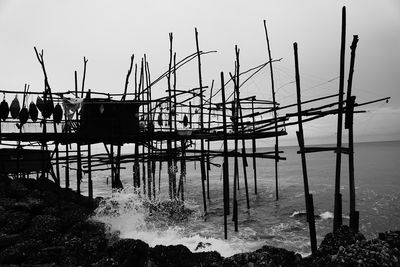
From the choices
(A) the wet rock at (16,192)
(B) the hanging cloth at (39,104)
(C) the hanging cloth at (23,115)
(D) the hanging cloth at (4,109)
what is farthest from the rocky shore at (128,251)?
(B) the hanging cloth at (39,104)

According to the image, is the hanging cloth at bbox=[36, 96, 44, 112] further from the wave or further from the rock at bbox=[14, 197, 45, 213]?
the wave

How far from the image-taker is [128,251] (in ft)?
23.1

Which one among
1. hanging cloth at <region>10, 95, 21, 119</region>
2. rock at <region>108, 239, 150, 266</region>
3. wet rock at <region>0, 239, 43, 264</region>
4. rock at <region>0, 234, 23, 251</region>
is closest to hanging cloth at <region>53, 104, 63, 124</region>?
hanging cloth at <region>10, 95, 21, 119</region>

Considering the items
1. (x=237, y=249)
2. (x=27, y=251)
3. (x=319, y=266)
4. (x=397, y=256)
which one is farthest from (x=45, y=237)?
(x=397, y=256)

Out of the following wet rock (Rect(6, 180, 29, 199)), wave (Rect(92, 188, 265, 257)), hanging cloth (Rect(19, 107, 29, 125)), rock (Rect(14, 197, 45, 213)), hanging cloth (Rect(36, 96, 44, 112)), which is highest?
hanging cloth (Rect(36, 96, 44, 112))

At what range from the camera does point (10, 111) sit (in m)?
10.8

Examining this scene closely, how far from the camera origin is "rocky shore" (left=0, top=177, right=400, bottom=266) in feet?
18.7

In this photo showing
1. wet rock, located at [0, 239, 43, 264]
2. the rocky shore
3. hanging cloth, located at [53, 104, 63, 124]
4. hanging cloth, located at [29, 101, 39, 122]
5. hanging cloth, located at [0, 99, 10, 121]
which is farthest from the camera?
hanging cloth, located at [53, 104, 63, 124]

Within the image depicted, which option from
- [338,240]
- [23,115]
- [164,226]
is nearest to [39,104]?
A: [23,115]

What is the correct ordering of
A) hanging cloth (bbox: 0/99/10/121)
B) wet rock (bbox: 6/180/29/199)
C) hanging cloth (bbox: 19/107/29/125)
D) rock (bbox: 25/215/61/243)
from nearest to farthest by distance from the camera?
1. rock (bbox: 25/215/61/243)
2. hanging cloth (bbox: 0/99/10/121)
3. hanging cloth (bbox: 19/107/29/125)
4. wet rock (bbox: 6/180/29/199)

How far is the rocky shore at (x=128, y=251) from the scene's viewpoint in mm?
5688

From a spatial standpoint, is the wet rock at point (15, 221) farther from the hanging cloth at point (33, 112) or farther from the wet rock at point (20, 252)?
the hanging cloth at point (33, 112)

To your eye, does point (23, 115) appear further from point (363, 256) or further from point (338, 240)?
point (363, 256)

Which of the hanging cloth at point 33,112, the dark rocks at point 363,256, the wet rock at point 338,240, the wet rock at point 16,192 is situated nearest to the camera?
the dark rocks at point 363,256
